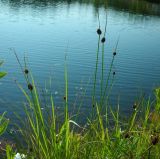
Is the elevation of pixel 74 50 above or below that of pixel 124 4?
above

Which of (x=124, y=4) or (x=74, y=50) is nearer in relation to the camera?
(x=74, y=50)

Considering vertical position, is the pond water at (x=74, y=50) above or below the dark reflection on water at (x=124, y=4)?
above

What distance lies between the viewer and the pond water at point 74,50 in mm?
14445

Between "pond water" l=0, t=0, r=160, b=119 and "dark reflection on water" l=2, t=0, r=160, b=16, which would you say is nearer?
"pond water" l=0, t=0, r=160, b=119

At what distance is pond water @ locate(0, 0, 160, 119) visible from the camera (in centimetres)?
1445

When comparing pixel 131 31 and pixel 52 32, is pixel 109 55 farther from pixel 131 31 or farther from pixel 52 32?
pixel 131 31

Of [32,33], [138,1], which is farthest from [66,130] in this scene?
[138,1]

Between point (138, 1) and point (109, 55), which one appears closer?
point (109, 55)

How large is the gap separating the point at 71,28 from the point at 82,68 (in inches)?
498

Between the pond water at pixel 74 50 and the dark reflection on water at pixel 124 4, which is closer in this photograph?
the pond water at pixel 74 50

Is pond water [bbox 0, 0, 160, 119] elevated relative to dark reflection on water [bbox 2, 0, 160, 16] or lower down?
elevated

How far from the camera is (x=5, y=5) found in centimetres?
4322

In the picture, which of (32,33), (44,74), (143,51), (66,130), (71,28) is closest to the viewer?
(66,130)

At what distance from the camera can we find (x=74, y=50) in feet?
73.8
